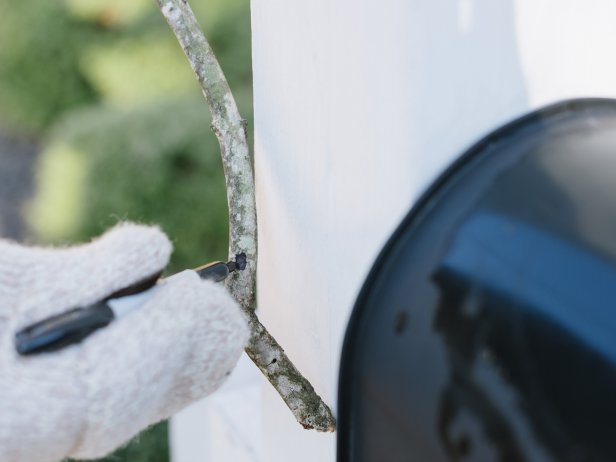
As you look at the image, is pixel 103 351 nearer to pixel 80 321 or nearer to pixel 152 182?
pixel 80 321

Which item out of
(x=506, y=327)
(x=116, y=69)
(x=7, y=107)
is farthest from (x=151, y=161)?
(x=506, y=327)

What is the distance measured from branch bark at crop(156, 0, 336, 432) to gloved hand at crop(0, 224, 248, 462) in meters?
0.09

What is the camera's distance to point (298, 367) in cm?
67

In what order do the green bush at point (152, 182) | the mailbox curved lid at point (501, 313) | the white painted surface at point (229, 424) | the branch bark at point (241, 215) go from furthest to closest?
the green bush at point (152, 182)
the white painted surface at point (229, 424)
the branch bark at point (241, 215)
the mailbox curved lid at point (501, 313)

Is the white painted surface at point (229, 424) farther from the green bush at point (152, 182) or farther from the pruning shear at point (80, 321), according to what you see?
the green bush at point (152, 182)

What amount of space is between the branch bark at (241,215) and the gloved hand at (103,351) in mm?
94

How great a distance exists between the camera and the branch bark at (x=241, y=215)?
0.61 metres

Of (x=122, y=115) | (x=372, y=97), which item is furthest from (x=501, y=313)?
(x=122, y=115)

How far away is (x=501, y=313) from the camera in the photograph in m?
0.41

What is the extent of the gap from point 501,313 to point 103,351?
0.23 meters

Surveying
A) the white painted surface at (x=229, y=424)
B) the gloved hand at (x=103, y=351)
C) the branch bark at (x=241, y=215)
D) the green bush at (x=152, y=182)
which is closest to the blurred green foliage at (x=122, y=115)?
the green bush at (x=152, y=182)

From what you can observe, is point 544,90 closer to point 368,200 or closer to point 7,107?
point 368,200

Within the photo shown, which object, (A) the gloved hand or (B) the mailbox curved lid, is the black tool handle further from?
(B) the mailbox curved lid

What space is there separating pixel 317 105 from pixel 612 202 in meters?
0.22
